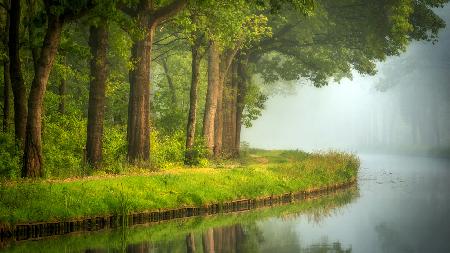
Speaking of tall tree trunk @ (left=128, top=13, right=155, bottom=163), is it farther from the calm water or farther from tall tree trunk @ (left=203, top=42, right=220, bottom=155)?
tall tree trunk @ (left=203, top=42, right=220, bottom=155)

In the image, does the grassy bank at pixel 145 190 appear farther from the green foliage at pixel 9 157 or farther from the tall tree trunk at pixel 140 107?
the tall tree trunk at pixel 140 107

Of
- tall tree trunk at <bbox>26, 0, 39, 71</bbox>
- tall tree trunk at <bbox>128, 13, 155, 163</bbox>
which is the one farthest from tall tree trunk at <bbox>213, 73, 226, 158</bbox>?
tall tree trunk at <bbox>26, 0, 39, 71</bbox>

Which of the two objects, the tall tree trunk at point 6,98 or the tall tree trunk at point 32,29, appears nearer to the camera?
the tall tree trunk at point 32,29

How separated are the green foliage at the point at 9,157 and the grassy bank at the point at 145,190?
1.50 meters

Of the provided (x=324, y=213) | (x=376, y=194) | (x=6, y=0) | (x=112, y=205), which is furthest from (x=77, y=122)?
(x=376, y=194)

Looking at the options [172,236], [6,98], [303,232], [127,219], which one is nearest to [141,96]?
[6,98]

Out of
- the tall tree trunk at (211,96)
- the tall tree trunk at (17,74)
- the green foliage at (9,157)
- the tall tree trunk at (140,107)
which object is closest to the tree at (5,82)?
the green foliage at (9,157)

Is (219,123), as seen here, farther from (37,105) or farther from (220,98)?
(37,105)

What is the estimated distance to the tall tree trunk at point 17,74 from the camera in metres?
24.5

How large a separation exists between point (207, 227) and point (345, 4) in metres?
26.4

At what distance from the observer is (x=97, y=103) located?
95.3ft

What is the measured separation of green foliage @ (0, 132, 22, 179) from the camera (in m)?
23.0

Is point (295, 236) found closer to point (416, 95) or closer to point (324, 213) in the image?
point (324, 213)

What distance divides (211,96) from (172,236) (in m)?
19.0
